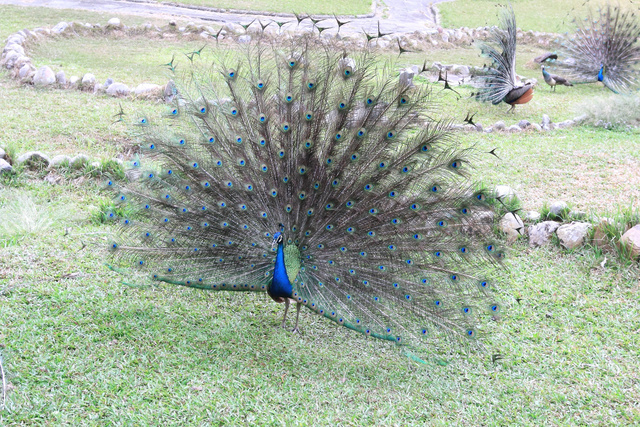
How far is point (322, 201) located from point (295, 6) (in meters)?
17.7

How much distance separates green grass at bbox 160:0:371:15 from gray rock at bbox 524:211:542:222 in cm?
1443

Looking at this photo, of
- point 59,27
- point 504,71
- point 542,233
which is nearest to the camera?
point 542,233

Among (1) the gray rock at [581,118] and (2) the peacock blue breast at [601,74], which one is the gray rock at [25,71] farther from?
(2) the peacock blue breast at [601,74]

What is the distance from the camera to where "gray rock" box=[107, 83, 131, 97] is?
925 centimetres

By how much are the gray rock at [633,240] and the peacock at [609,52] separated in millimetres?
8184

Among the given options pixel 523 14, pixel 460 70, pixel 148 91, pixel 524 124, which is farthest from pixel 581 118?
pixel 523 14

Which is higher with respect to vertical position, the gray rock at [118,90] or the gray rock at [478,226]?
the gray rock at [478,226]

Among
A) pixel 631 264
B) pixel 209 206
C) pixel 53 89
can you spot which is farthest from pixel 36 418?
pixel 53 89

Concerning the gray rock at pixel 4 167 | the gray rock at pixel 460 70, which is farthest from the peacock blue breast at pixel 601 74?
the gray rock at pixel 4 167

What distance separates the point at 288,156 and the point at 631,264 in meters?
3.25

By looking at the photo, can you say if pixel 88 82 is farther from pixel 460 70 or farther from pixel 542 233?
pixel 460 70

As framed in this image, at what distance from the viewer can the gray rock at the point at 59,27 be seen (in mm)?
13405

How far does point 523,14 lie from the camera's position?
23.6 m

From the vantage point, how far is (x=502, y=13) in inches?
392
